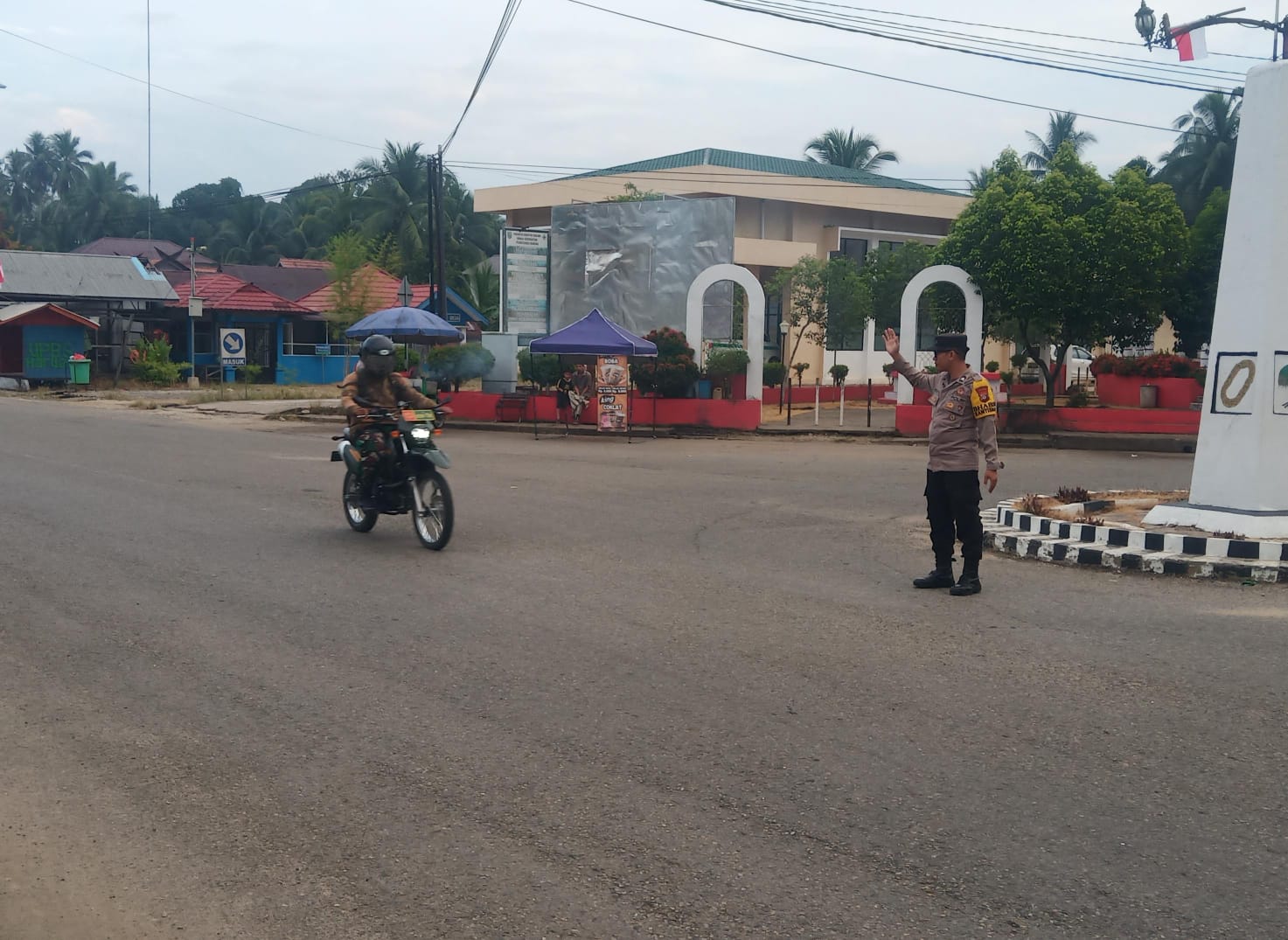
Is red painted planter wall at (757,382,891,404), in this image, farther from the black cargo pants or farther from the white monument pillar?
the black cargo pants

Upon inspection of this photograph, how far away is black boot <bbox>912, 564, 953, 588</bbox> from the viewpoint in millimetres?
8688

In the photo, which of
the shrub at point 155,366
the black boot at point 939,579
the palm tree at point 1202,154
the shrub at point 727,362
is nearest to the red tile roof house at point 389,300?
the shrub at point 155,366

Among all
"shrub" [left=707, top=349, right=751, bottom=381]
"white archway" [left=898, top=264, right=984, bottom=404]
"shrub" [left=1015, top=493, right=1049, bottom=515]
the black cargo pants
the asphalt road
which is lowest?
the asphalt road

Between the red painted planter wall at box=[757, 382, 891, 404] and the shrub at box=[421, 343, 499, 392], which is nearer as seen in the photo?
the shrub at box=[421, 343, 499, 392]

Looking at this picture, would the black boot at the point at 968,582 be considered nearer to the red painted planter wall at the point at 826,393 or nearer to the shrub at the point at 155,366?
the red painted planter wall at the point at 826,393

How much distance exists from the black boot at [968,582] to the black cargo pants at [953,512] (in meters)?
0.04

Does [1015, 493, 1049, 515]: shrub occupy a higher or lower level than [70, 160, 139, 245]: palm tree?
lower

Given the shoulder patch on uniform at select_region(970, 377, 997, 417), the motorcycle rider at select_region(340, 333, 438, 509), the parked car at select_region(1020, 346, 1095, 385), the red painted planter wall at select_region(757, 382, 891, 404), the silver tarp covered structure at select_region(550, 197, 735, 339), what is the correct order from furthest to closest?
the parked car at select_region(1020, 346, 1095, 385)
the red painted planter wall at select_region(757, 382, 891, 404)
the silver tarp covered structure at select_region(550, 197, 735, 339)
the motorcycle rider at select_region(340, 333, 438, 509)
the shoulder patch on uniform at select_region(970, 377, 997, 417)

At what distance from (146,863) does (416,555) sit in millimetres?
5734

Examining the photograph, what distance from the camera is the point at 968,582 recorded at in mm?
8547

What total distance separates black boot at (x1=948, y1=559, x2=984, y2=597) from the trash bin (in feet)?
127

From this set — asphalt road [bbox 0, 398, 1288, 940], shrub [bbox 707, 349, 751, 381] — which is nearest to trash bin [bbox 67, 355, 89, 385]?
shrub [bbox 707, 349, 751, 381]

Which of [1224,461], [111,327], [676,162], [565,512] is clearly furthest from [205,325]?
[1224,461]

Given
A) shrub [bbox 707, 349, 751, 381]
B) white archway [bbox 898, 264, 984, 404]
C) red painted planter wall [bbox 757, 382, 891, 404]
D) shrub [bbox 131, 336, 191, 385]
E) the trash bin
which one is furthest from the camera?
shrub [bbox 131, 336, 191, 385]
